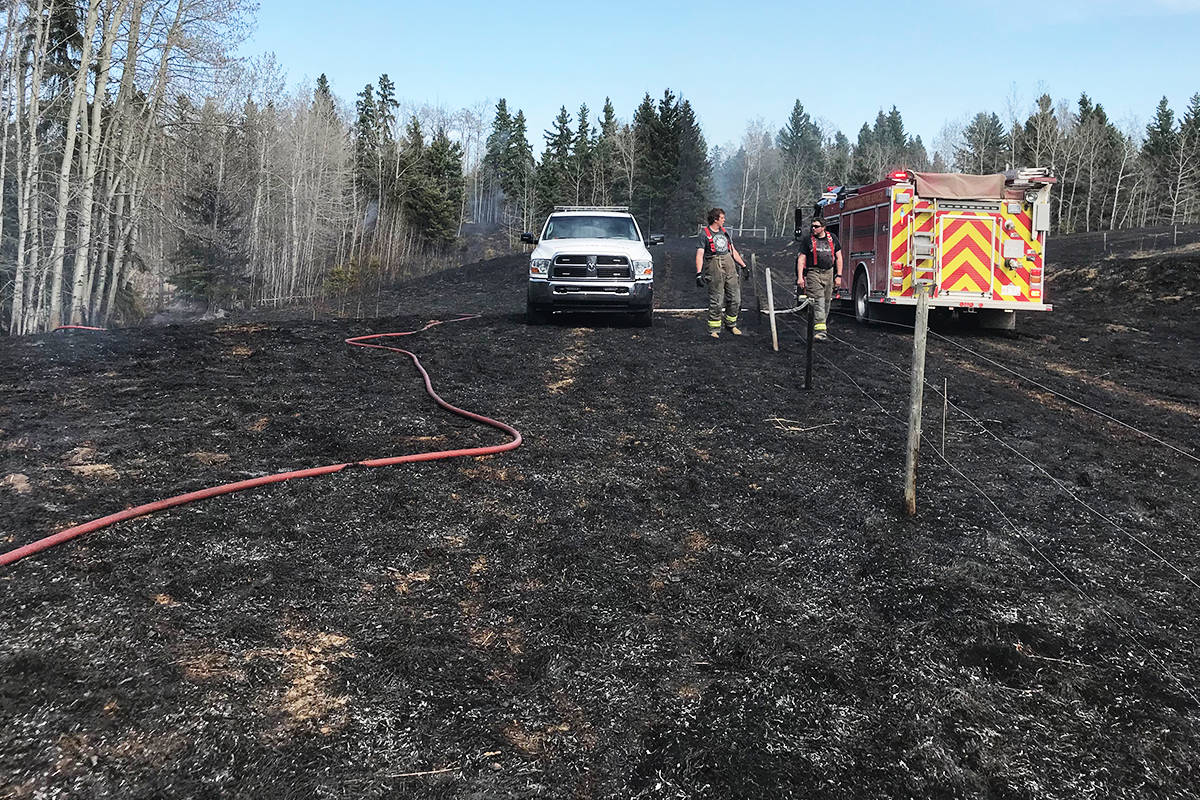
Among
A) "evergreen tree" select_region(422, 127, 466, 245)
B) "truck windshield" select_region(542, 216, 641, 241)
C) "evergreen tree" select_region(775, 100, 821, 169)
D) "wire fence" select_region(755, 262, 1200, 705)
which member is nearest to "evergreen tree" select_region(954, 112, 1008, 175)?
"evergreen tree" select_region(775, 100, 821, 169)

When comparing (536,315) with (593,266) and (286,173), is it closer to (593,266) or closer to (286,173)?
(593,266)

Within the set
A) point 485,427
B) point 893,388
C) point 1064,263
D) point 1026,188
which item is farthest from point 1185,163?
point 485,427

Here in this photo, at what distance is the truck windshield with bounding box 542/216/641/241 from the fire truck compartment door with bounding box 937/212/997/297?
545 cm

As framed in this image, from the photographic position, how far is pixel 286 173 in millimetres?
47406

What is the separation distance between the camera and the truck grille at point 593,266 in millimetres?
12578

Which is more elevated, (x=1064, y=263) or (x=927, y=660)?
(x=1064, y=263)

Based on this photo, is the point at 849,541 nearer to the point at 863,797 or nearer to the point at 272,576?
the point at 863,797

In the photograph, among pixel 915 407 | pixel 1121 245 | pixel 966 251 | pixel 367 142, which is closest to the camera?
pixel 915 407

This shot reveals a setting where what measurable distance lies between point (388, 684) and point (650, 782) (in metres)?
1.15

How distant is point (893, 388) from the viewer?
9.10 m

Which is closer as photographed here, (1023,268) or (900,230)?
(1023,268)

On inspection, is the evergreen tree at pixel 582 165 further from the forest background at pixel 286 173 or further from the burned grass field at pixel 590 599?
the burned grass field at pixel 590 599

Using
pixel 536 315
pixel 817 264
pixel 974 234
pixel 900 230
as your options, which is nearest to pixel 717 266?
pixel 817 264

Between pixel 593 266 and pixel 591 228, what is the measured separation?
131 cm
